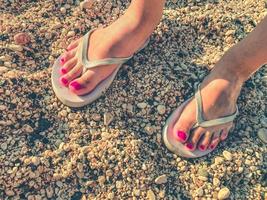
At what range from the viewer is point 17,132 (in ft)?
5.79

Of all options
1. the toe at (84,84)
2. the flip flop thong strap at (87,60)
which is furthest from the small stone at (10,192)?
the flip flop thong strap at (87,60)

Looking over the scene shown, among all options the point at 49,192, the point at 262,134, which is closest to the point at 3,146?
the point at 49,192

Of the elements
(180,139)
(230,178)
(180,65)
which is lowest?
(230,178)

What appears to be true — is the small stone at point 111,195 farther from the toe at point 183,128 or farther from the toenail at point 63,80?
the toenail at point 63,80

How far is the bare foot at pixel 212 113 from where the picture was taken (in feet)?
5.81

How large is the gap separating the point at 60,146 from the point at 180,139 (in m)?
0.49

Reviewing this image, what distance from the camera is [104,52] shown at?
1.84 m

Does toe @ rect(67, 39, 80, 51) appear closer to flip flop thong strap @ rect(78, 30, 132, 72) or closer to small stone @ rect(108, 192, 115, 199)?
flip flop thong strap @ rect(78, 30, 132, 72)

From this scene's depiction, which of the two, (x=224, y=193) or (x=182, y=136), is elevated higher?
(x=182, y=136)

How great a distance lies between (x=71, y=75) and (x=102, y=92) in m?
0.15

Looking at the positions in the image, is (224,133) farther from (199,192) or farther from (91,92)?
(91,92)

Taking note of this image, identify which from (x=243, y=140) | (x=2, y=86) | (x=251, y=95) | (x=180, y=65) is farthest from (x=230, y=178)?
(x=2, y=86)

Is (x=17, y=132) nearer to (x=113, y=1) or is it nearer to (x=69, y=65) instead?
(x=69, y=65)

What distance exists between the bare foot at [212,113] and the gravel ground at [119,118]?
6cm
